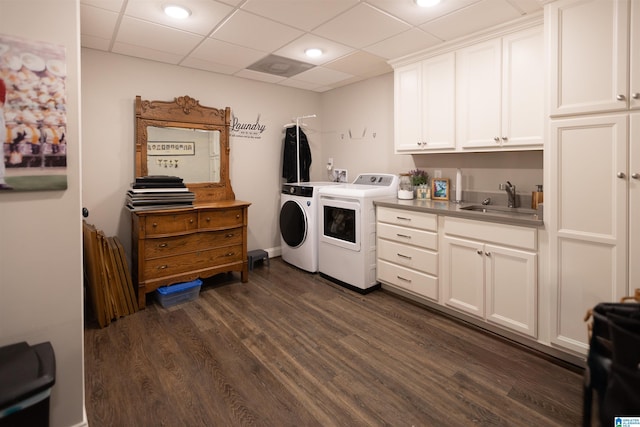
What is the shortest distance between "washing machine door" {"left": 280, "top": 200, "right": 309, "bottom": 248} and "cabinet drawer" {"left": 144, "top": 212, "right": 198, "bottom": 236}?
1.16 meters

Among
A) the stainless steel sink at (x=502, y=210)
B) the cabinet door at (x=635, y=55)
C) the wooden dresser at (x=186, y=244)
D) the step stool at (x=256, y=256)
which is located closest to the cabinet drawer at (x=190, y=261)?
the wooden dresser at (x=186, y=244)

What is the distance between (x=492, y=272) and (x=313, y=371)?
1.45 m

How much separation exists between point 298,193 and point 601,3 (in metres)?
2.93

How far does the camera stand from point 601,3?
191 centimetres

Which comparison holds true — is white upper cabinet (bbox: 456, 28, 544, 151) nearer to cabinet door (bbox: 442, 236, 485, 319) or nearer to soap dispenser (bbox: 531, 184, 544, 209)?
soap dispenser (bbox: 531, 184, 544, 209)

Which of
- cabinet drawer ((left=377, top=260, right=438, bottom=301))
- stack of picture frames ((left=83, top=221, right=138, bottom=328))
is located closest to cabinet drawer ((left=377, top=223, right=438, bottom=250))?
cabinet drawer ((left=377, top=260, right=438, bottom=301))

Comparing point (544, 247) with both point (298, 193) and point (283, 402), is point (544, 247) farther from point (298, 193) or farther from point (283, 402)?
point (298, 193)

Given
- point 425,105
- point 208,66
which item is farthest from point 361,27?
point 208,66

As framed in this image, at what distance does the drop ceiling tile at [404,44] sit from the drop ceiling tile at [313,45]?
263 mm

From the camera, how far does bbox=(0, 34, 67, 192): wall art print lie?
4.34 ft

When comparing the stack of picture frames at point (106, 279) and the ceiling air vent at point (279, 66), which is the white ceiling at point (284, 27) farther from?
the stack of picture frames at point (106, 279)

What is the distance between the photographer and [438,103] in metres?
3.03

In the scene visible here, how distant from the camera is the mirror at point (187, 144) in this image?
3.45 m

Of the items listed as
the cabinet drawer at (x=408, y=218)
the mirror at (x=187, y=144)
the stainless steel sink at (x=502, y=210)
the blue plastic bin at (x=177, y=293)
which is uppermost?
the mirror at (x=187, y=144)
